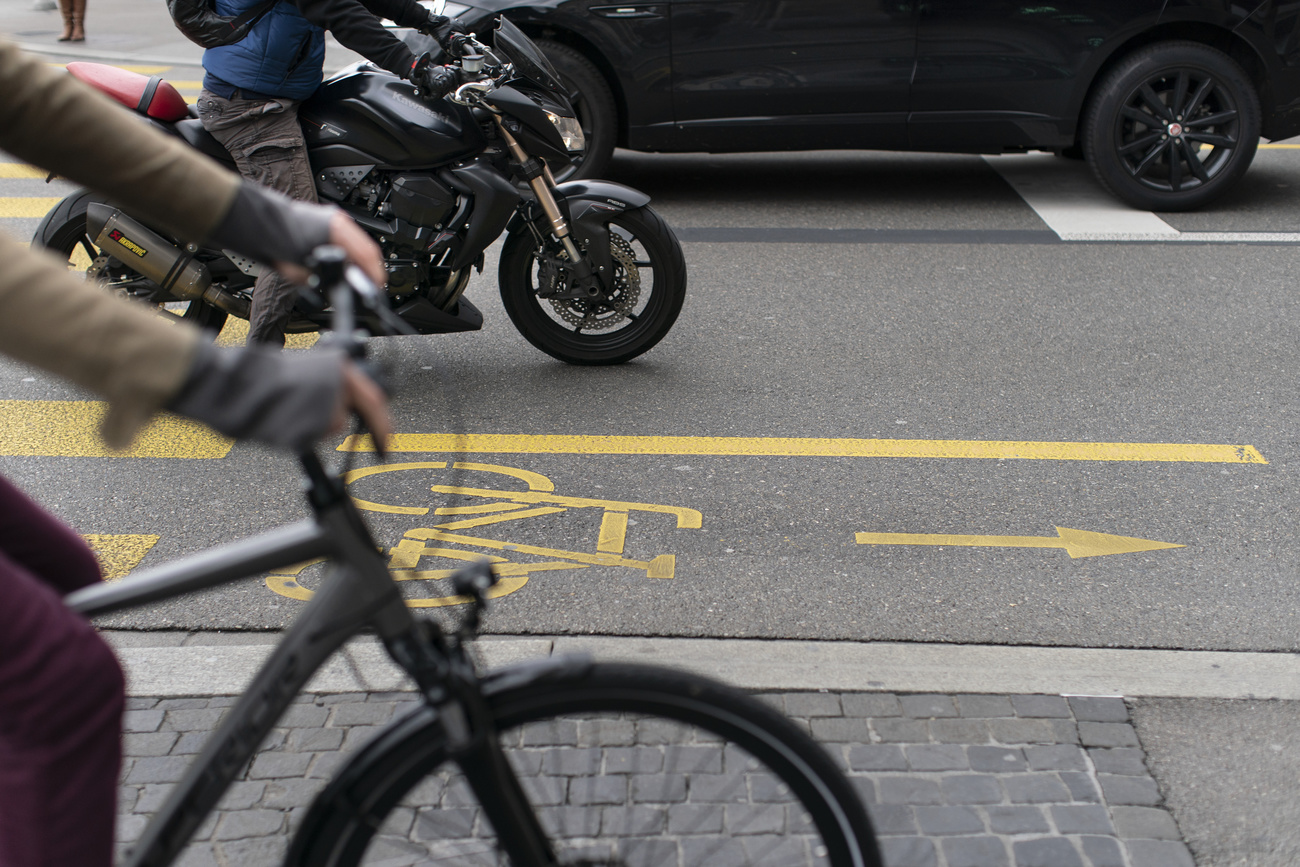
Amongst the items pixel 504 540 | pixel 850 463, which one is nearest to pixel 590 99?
pixel 850 463

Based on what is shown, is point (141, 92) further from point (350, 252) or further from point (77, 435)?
point (350, 252)

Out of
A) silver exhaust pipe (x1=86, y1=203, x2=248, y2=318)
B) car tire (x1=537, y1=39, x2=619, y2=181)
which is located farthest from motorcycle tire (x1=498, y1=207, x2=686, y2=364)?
car tire (x1=537, y1=39, x2=619, y2=181)

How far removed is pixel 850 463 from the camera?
4.27 meters

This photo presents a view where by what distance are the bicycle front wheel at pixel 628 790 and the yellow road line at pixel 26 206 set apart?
21.6 feet

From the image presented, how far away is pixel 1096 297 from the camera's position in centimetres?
583

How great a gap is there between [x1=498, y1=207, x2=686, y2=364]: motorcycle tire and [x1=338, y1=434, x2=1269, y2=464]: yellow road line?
69 cm

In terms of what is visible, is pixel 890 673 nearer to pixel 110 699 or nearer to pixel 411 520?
pixel 411 520

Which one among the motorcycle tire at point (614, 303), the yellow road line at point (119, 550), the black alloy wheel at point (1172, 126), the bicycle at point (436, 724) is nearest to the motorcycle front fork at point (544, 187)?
the motorcycle tire at point (614, 303)

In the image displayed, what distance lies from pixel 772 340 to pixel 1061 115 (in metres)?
2.94

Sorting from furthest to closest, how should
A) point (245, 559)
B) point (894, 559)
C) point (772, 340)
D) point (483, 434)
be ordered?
point (772, 340) → point (483, 434) → point (894, 559) → point (245, 559)

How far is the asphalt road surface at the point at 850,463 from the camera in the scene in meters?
3.43

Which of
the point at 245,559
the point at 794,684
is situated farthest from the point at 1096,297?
the point at 245,559

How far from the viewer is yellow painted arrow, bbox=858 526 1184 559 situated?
368 cm

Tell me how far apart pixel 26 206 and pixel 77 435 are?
3.49 meters
